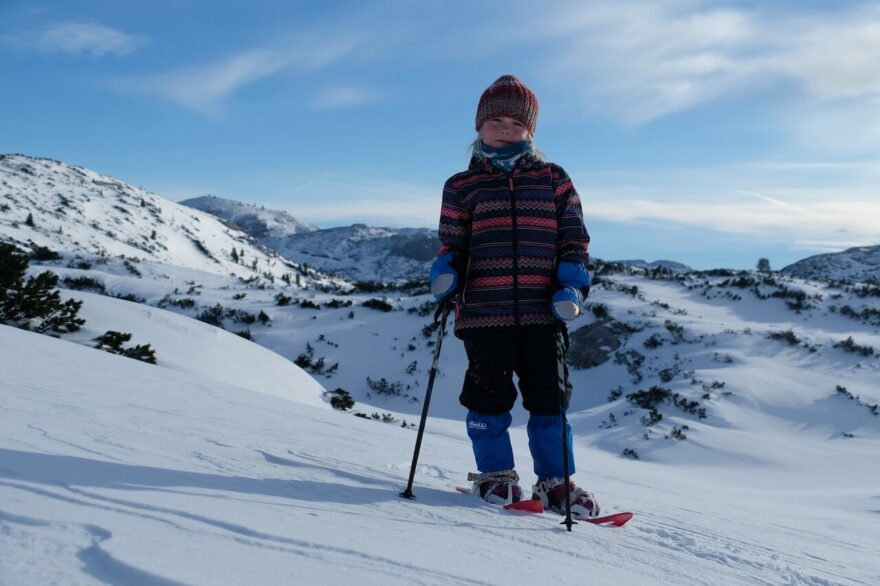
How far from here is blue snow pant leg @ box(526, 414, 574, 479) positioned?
3.21 meters

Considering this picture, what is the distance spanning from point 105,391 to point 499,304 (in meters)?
2.64

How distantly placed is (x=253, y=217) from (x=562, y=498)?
155 m

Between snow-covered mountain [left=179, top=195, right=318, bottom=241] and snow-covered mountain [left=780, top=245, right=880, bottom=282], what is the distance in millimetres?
110077

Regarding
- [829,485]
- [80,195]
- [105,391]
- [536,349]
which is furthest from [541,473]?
[80,195]

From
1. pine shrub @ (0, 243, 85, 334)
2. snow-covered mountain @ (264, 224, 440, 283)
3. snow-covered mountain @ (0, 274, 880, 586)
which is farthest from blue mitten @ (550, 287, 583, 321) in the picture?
snow-covered mountain @ (264, 224, 440, 283)

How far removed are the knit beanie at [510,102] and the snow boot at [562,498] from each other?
2.13 meters

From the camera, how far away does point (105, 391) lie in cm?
367

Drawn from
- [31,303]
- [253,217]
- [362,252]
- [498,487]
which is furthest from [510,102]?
[253,217]

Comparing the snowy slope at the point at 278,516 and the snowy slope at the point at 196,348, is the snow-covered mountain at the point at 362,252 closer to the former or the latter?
the snowy slope at the point at 196,348

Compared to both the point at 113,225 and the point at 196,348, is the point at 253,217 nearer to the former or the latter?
the point at 113,225

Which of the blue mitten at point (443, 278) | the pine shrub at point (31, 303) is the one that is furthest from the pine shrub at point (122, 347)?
the blue mitten at point (443, 278)

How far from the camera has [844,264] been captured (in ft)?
152

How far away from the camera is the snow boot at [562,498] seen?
3.00 metres

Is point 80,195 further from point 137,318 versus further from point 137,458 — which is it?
point 137,458
